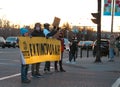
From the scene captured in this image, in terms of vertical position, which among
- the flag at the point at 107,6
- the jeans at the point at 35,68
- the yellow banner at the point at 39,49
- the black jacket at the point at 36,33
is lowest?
the jeans at the point at 35,68

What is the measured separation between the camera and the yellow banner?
622 inches

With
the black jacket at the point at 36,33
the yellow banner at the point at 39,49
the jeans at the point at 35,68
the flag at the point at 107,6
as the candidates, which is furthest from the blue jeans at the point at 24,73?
the flag at the point at 107,6

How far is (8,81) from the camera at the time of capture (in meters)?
14.8

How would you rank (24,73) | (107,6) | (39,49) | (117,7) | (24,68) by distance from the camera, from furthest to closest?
1. (117,7)
2. (107,6)
3. (39,49)
4. (24,68)
5. (24,73)

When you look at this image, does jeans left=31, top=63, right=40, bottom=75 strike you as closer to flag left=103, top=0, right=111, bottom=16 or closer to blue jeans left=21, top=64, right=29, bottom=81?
blue jeans left=21, top=64, right=29, bottom=81

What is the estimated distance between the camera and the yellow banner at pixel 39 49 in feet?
51.8

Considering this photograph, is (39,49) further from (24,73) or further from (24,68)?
(24,73)

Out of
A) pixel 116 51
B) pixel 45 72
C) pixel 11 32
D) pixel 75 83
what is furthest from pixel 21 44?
pixel 11 32

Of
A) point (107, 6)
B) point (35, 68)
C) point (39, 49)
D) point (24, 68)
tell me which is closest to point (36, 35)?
point (39, 49)

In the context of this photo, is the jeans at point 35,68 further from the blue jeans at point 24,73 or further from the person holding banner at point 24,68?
the blue jeans at point 24,73

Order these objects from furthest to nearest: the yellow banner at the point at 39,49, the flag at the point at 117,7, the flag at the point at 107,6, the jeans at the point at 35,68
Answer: the flag at the point at 117,7
the flag at the point at 107,6
the jeans at the point at 35,68
the yellow banner at the point at 39,49

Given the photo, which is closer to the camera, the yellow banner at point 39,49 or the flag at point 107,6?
the yellow banner at point 39,49

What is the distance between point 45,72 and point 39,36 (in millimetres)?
2008

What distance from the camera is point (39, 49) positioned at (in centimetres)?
1778
